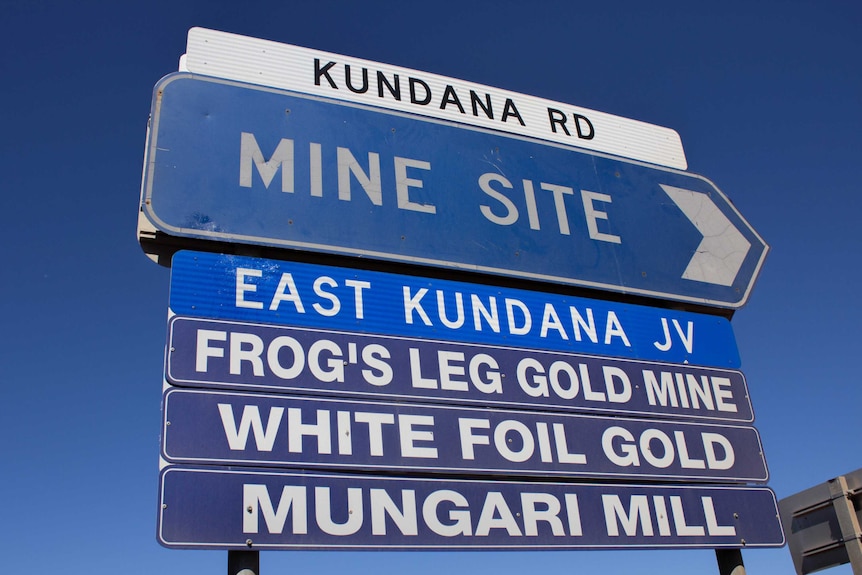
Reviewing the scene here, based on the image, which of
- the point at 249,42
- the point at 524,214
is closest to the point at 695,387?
the point at 524,214

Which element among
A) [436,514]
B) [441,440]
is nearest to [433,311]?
[441,440]

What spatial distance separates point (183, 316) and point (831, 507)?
3.58 m

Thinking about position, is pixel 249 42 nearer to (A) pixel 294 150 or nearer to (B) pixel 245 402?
(A) pixel 294 150

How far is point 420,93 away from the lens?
470 cm

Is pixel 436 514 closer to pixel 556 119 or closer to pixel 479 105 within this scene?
pixel 479 105

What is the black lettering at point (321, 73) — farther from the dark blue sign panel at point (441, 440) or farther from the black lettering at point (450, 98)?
the dark blue sign panel at point (441, 440)

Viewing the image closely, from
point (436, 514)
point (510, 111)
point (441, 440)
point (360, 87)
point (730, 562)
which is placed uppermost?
point (510, 111)

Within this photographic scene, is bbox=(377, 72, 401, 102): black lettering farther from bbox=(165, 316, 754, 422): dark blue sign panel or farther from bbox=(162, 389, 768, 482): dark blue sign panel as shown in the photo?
bbox=(162, 389, 768, 482): dark blue sign panel

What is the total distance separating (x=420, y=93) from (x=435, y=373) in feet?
6.07

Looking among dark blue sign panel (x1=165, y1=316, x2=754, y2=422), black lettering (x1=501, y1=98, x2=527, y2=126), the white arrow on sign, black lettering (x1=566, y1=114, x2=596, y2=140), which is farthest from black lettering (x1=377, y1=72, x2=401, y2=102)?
the white arrow on sign

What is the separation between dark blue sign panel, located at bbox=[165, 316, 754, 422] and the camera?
10.6ft

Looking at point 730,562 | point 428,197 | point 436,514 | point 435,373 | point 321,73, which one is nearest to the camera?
point 436,514

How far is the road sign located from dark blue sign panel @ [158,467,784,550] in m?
2.15

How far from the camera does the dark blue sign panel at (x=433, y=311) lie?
3.42m
